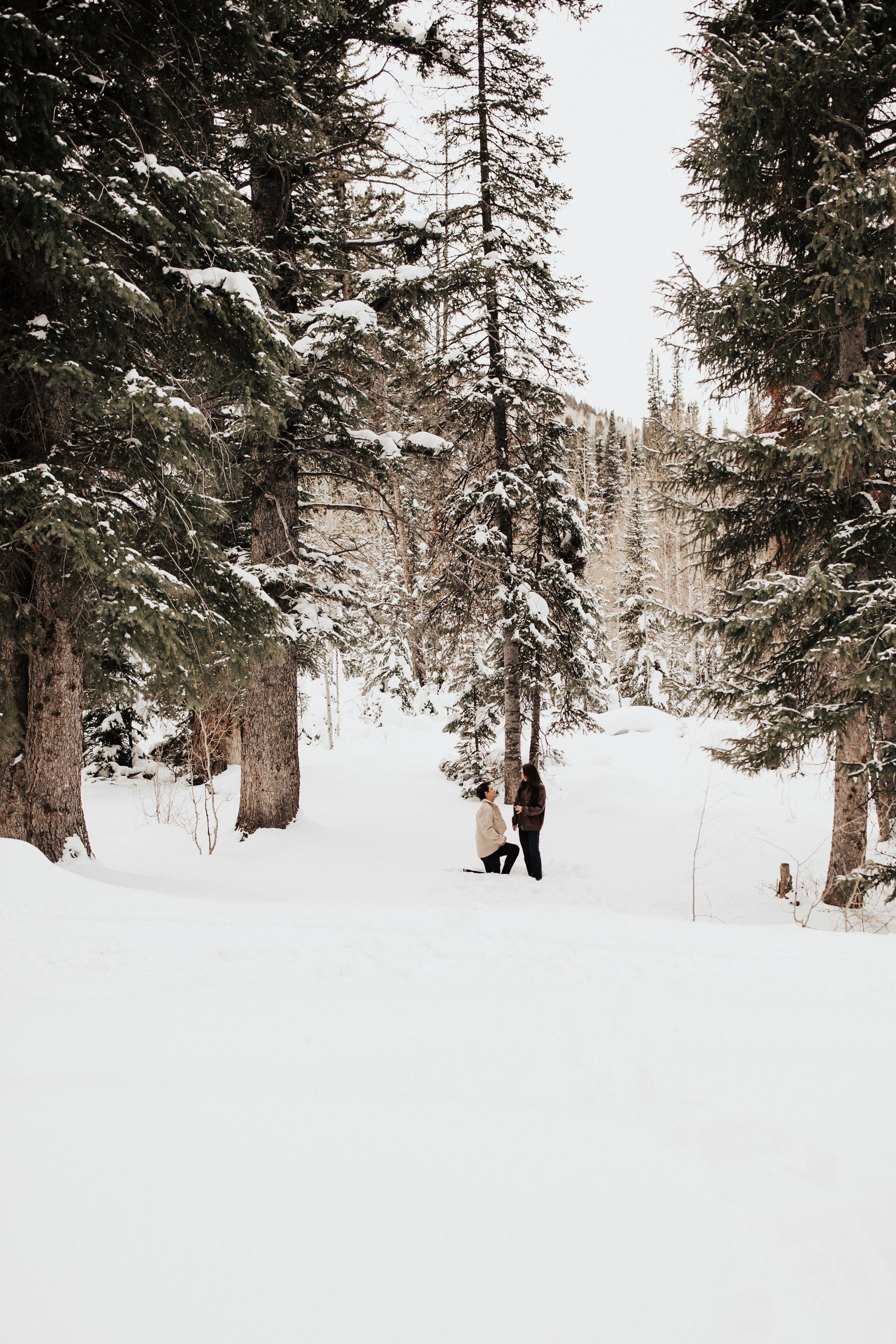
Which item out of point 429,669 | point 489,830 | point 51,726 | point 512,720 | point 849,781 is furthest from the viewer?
point 429,669

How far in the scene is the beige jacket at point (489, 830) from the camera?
935cm

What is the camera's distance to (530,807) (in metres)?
9.76

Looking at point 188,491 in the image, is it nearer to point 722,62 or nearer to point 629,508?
point 722,62

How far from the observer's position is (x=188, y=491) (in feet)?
20.6

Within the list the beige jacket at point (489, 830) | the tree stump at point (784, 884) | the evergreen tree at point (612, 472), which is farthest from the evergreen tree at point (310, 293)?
the evergreen tree at point (612, 472)

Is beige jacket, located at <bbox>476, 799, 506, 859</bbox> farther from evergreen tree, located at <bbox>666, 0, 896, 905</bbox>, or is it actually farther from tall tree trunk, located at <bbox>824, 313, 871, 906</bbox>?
tall tree trunk, located at <bbox>824, 313, 871, 906</bbox>

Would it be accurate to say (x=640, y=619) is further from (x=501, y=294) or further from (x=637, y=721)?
(x=501, y=294)

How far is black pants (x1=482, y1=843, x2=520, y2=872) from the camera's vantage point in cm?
970

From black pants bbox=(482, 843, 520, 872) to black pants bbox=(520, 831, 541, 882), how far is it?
0.45 feet

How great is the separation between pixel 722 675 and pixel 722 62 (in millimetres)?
6540

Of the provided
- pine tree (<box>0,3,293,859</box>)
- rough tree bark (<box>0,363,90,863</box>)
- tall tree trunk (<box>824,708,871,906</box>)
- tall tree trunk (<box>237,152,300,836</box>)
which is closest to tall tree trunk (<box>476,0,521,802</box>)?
tall tree trunk (<box>237,152,300,836</box>)

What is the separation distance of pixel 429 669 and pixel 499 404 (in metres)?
5.60

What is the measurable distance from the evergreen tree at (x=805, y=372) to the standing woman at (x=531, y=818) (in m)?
2.87

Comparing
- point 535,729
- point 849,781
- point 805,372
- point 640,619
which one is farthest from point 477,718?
point 640,619
